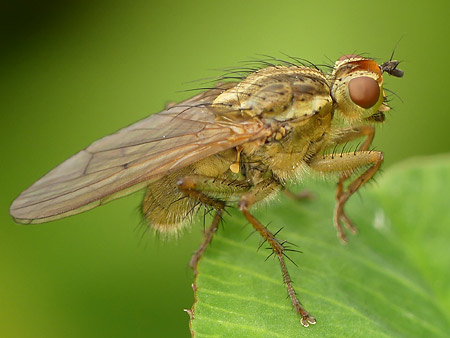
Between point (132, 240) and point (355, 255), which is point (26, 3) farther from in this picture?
point (355, 255)

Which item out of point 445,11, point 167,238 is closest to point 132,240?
point 167,238

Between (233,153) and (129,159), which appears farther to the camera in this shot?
(233,153)

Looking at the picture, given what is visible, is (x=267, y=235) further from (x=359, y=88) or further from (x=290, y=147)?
(x=359, y=88)

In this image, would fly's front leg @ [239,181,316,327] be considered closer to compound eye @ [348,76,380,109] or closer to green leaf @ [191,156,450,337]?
green leaf @ [191,156,450,337]

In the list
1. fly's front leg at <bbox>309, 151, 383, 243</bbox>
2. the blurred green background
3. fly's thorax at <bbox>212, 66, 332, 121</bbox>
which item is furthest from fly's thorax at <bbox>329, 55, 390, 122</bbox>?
the blurred green background

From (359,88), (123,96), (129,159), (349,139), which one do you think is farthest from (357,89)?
(123,96)

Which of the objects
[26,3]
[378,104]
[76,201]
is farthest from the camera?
[26,3]

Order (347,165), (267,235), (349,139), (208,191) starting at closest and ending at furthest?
(267,235) → (208,191) → (347,165) → (349,139)
